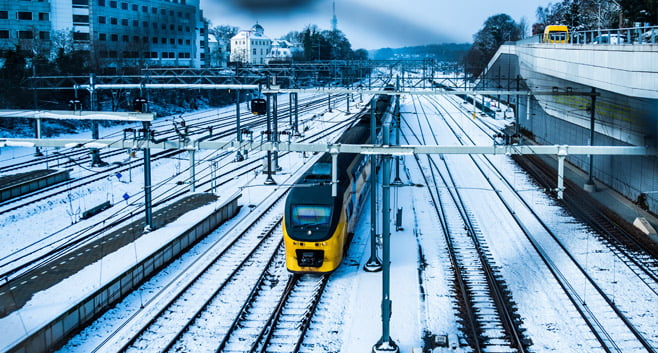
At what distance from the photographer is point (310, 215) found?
15273 mm

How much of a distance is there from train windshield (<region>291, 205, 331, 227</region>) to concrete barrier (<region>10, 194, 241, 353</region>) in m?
3.71

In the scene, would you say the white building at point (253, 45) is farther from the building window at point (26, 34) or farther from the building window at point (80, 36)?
the building window at point (26, 34)

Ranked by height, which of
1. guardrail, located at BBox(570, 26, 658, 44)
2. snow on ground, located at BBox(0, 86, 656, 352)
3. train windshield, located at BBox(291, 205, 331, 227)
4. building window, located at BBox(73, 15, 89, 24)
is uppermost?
building window, located at BBox(73, 15, 89, 24)

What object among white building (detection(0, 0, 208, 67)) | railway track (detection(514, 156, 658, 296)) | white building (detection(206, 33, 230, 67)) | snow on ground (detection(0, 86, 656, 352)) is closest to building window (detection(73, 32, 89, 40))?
white building (detection(0, 0, 208, 67))

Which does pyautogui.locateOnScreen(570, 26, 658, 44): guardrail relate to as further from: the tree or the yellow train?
the tree

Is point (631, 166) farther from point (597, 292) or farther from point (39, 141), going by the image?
point (39, 141)

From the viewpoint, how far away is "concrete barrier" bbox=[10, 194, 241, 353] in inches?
448

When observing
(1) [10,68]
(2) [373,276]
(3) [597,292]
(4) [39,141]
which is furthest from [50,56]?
(3) [597,292]

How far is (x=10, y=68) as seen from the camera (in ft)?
133

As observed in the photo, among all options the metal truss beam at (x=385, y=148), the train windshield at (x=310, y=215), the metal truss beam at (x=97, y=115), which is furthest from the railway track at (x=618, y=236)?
the metal truss beam at (x=97, y=115)

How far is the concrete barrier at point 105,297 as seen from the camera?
11383 mm

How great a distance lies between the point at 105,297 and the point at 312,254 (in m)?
4.75

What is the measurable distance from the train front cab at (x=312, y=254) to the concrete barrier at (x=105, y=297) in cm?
348

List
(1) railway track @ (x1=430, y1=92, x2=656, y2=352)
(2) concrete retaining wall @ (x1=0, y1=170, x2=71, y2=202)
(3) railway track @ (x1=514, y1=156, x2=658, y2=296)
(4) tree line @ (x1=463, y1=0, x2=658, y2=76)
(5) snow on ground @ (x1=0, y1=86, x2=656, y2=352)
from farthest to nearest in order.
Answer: (4) tree line @ (x1=463, y1=0, x2=658, y2=76)
(2) concrete retaining wall @ (x1=0, y1=170, x2=71, y2=202)
(3) railway track @ (x1=514, y1=156, x2=658, y2=296)
(5) snow on ground @ (x1=0, y1=86, x2=656, y2=352)
(1) railway track @ (x1=430, y1=92, x2=656, y2=352)
